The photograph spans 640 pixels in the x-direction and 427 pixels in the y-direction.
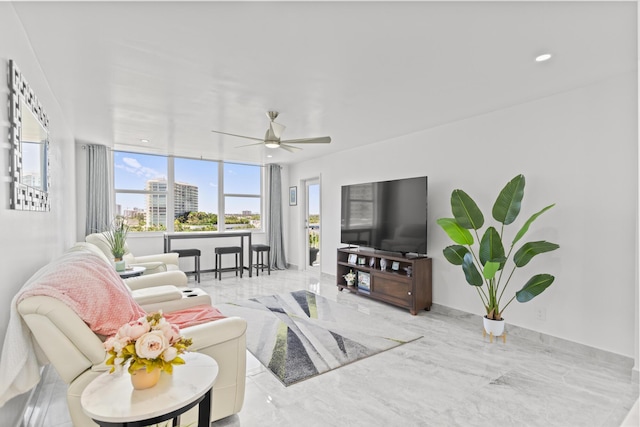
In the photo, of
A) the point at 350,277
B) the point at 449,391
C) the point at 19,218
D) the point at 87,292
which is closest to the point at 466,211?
the point at 449,391

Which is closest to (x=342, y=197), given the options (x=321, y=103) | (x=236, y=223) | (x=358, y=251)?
(x=358, y=251)

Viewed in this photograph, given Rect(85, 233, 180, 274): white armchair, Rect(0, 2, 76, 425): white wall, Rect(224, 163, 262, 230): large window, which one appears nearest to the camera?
Rect(0, 2, 76, 425): white wall

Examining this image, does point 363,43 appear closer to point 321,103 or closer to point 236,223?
point 321,103

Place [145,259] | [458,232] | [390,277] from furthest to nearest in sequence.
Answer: [145,259] → [390,277] → [458,232]

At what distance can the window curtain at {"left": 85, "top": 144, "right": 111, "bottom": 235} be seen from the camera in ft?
16.7

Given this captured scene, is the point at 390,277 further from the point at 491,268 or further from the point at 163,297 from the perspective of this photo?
the point at 163,297

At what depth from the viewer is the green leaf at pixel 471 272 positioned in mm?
3104

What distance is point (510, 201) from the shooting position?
292 cm

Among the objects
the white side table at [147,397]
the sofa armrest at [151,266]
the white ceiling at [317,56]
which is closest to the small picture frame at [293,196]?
the sofa armrest at [151,266]

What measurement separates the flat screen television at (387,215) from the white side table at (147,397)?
3117 millimetres

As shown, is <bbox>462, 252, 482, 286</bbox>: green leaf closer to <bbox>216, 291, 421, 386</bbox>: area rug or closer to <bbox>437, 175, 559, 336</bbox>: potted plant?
<bbox>437, 175, 559, 336</bbox>: potted plant

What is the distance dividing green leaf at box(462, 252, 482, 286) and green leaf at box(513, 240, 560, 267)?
0.37m

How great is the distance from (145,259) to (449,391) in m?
4.39

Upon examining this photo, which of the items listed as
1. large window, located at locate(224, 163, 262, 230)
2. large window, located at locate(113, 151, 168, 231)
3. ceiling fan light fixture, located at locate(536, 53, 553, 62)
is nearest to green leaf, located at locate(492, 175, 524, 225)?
ceiling fan light fixture, located at locate(536, 53, 553, 62)
